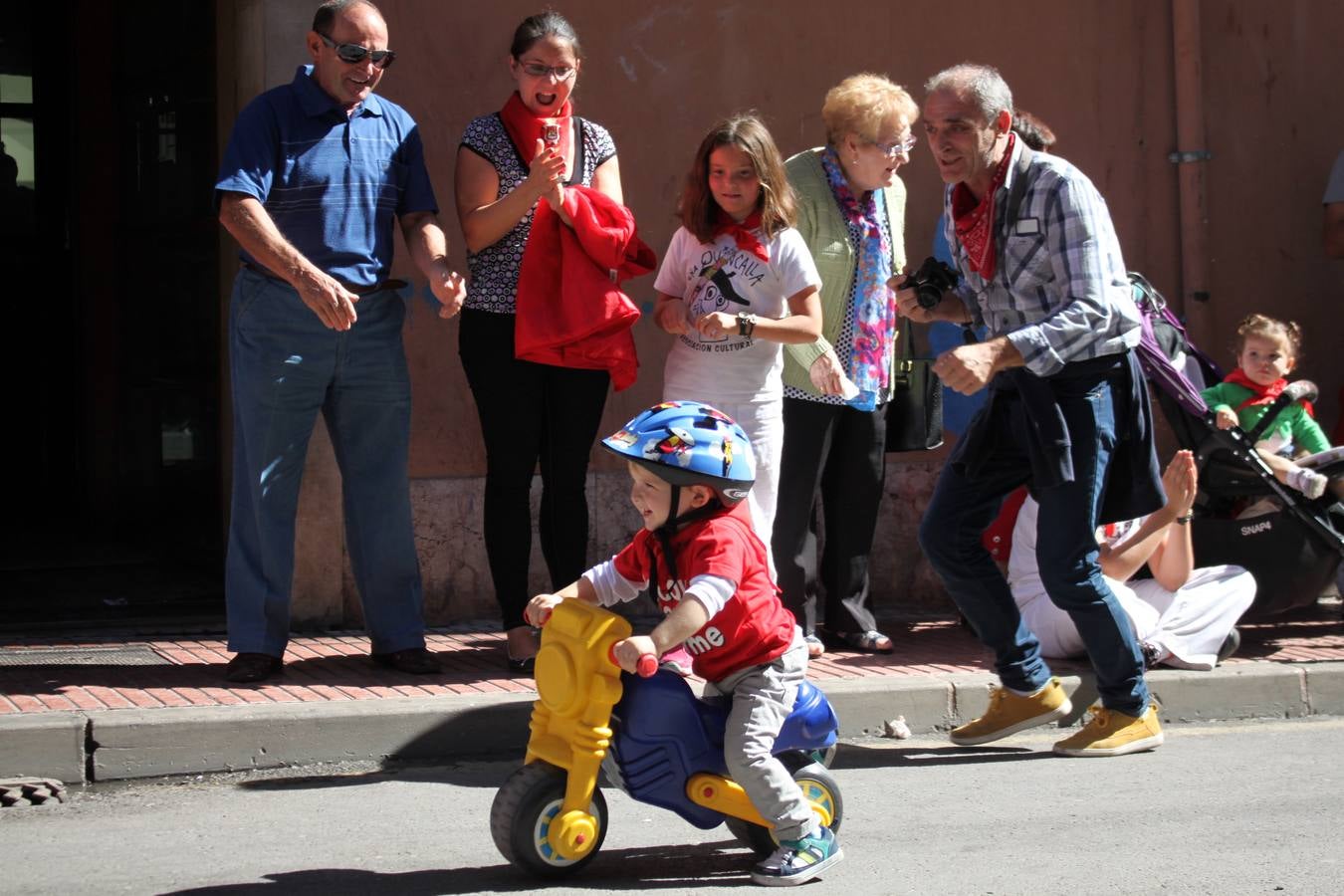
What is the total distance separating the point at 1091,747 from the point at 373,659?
2.57 meters

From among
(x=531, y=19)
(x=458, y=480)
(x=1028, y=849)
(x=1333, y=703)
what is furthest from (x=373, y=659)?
(x=1333, y=703)

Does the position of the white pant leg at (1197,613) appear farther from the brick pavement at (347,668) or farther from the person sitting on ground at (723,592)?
the person sitting on ground at (723,592)

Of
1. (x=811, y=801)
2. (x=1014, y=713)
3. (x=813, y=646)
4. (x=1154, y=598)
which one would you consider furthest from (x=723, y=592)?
(x=1154, y=598)

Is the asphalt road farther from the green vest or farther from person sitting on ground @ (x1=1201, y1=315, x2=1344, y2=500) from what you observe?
person sitting on ground @ (x1=1201, y1=315, x2=1344, y2=500)

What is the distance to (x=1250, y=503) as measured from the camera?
7309mm

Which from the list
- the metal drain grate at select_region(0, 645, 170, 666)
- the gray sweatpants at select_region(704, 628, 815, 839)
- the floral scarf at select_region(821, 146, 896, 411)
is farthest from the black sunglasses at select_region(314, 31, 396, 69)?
the gray sweatpants at select_region(704, 628, 815, 839)

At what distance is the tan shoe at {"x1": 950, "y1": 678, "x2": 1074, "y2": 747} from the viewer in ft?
18.8

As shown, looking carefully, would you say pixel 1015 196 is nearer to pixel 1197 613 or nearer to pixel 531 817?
pixel 1197 613

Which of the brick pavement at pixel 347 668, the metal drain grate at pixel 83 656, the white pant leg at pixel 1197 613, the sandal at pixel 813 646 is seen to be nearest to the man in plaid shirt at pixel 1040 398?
the brick pavement at pixel 347 668

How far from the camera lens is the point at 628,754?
170 inches

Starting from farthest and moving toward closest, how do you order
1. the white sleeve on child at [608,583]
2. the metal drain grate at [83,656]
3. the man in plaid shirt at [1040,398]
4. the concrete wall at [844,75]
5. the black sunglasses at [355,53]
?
the concrete wall at [844,75], the metal drain grate at [83,656], the black sunglasses at [355,53], the man in plaid shirt at [1040,398], the white sleeve on child at [608,583]

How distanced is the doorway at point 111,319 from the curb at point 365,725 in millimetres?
1933

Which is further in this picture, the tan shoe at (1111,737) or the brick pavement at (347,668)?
the brick pavement at (347,668)

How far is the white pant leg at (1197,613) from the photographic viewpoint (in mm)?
6645
